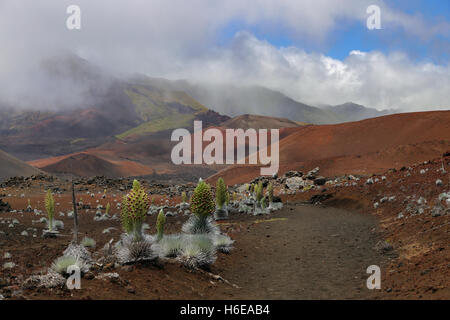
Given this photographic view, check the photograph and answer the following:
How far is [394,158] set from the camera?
101 ft

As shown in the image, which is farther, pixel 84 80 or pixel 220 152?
pixel 84 80

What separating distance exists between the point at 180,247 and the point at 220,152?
83.1m

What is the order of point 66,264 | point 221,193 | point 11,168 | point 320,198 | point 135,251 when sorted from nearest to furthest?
point 66,264 < point 135,251 < point 221,193 < point 320,198 < point 11,168

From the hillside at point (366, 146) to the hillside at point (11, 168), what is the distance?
26077 millimetres

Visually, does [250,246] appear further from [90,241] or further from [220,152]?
[220,152]

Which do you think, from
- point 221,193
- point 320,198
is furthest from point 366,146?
point 221,193

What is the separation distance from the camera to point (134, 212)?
6.07 m

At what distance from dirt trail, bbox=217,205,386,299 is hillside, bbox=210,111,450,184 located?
1842 cm

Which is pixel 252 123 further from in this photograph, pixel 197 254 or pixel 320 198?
pixel 197 254

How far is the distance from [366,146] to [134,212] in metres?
38.8

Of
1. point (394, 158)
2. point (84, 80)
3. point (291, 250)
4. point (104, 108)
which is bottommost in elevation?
point (291, 250)
